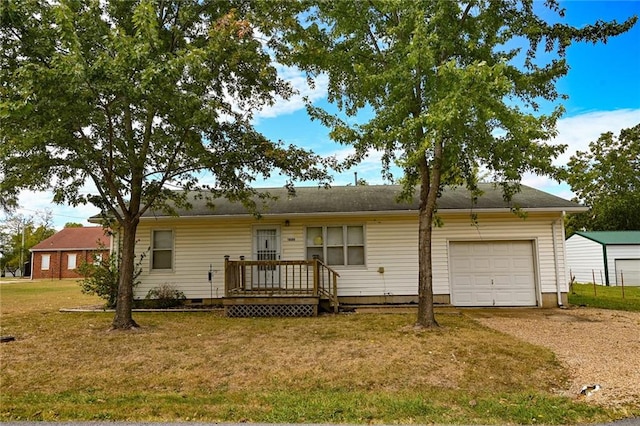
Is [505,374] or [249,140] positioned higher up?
[249,140]

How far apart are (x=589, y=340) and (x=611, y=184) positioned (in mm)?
35377

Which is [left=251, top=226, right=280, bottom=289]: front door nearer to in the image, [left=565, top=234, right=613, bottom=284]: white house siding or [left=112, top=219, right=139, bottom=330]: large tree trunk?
[left=112, top=219, right=139, bottom=330]: large tree trunk

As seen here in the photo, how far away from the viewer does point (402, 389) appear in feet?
15.7

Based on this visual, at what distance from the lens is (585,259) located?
23750 millimetres

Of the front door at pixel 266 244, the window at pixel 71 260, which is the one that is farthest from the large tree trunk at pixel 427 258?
the window at pixel 71 260

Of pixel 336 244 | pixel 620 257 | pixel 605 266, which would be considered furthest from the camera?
pixel 605 266

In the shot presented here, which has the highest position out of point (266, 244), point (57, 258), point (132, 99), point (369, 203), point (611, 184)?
point (611, 184)

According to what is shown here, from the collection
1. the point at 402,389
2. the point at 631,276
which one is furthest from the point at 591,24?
the point at 631,276

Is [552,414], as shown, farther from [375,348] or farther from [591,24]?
[591,24]

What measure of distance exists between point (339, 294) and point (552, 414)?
26.1 ft

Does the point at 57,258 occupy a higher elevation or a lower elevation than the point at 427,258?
higher

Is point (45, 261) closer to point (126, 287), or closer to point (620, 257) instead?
point (126, 287)

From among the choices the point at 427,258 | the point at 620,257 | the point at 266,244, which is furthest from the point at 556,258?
the point at 620,257

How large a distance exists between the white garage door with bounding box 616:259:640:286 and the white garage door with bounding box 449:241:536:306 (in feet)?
45.0
